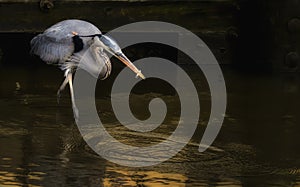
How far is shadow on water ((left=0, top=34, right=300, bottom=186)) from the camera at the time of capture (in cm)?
743

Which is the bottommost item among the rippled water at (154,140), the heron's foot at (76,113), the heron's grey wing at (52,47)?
the rippled water at (154,140)

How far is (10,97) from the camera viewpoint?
10.6m

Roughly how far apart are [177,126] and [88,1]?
357 centimetres

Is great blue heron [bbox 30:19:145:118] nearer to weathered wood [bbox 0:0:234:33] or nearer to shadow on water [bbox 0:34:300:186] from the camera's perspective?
shadow on water [bbox 0:34:300:186]

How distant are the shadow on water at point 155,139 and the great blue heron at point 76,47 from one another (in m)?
0.62

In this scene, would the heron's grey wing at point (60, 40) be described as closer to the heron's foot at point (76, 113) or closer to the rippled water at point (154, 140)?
the heron's foot at point (76, 113)

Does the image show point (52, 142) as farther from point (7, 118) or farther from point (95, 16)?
point (95, 16)

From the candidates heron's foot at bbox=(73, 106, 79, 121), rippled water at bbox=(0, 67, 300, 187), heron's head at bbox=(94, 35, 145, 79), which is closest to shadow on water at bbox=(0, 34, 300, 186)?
rippled water at bbox=(0, 67, 300, 187)

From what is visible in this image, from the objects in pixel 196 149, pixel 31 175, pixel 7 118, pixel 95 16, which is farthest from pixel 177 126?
pixel 95 16

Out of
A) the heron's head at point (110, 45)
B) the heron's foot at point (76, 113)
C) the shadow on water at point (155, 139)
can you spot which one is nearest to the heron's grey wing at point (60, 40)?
the heron's head at point (110, 45)

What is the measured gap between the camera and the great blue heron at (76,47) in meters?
8.96

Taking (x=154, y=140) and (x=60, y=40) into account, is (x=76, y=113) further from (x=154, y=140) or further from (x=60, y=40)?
(x=154, y=140)

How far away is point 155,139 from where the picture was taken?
8.87 m

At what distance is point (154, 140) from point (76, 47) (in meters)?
1.35
